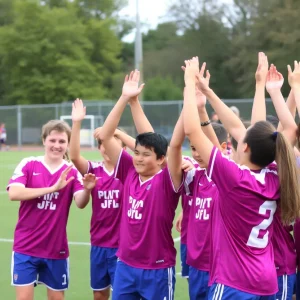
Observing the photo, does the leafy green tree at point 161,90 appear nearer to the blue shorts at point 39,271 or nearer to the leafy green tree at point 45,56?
the leafy green tree at point 45,56

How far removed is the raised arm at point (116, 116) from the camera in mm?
4512

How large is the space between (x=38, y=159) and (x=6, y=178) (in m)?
13.1

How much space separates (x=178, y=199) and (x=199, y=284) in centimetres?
66

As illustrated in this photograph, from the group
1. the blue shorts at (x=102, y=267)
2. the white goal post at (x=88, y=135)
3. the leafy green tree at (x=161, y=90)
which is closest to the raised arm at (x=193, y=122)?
the blue shorts at (x=102, y=267)

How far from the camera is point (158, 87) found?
142 feet

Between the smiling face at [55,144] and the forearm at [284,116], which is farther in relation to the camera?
the smiling face at [55,144]

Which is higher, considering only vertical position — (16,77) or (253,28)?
(253,28)

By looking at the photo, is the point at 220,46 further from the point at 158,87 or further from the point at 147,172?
the point at 147,172

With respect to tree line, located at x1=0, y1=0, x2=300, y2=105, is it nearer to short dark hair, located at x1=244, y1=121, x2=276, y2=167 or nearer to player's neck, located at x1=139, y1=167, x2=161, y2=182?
player's neck, located at x1=139, y1=167, x2=161, y2=182

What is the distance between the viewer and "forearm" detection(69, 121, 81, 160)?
16.4 ft

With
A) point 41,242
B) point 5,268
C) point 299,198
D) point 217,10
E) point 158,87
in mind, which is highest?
point 217,10

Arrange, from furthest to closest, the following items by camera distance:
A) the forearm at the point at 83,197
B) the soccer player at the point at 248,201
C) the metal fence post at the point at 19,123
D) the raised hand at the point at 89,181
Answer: the metal fence post at the point at 19,123 < the forearm at the point at 83,197 < the raised hand at the point at 89,181 < the soccer player at the point at 248,201

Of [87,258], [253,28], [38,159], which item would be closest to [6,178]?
[87,258]

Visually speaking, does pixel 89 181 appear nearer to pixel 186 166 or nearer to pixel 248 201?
pixel 186 166
